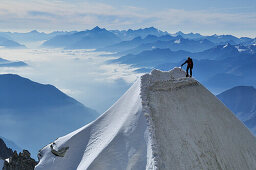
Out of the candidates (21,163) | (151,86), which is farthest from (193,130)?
(21,163)

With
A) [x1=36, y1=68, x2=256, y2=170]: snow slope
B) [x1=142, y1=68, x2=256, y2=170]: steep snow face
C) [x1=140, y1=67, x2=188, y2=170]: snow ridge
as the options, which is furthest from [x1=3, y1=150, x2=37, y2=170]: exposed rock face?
[x1=142, y1=68, x2=256, y2=170]: steep snow face

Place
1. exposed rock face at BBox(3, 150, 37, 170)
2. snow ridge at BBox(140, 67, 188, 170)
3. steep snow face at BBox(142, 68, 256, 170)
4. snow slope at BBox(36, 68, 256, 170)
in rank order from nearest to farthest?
snow ridge at BBox(140, 67, 188, 170)
steep snow face at BBox(142, 68, 256, 170)
snow slope at BBox(36, 68, 256, 170)
exposed rock face at BBox(3, 150, 37, 170)

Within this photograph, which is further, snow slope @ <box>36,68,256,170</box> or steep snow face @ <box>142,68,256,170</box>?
snow slope @ <box>36,68,256,170</box>

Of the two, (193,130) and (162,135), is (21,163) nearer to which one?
(162,135)

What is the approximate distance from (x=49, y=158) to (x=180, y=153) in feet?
28.6

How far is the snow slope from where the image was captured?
43.2 feet

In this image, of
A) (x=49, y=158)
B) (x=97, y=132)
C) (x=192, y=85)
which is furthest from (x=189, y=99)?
(x=49, y=158)

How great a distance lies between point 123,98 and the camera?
17078mm

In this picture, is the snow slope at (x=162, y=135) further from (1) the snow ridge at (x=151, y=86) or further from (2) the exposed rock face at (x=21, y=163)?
(2) the exposed rock face at (x=21, y=163)

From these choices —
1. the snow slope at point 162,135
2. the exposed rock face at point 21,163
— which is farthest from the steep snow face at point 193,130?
the exposed rock face at point 21,163

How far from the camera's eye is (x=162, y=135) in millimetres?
13391

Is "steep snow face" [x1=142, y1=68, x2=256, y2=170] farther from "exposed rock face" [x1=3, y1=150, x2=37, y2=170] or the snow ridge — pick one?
A: "exposed rock face" [x1=3, y1=150, x2=37, y2=170]

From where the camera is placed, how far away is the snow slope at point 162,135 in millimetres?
13180

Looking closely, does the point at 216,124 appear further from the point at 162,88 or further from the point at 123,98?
the point at 123,98
